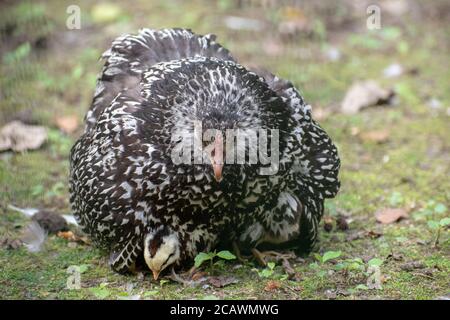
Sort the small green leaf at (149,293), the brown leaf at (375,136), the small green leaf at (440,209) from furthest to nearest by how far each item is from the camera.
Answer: the brown leaf at (375,136), the small green leaf at (440,209), the small green leaf at (149,293)

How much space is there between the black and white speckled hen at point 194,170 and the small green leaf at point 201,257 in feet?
0.18

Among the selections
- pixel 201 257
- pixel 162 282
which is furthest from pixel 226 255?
pixel 162 282

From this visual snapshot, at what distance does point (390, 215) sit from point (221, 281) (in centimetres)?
153

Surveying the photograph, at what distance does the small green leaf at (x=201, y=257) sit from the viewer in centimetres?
443

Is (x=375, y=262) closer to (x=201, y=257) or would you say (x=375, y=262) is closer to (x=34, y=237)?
(x=201, y=257)

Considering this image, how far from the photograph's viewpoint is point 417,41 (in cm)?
841

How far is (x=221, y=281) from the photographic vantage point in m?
4.41

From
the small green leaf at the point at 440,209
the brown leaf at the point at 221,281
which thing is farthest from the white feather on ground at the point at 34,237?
the small green leaf at the point at 440,209

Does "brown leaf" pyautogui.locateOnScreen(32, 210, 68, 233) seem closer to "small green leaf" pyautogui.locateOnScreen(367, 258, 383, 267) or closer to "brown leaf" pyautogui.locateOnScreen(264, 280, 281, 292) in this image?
"brown leaf" pyautogui.locateOnScreen(264, 280, 281, 292)

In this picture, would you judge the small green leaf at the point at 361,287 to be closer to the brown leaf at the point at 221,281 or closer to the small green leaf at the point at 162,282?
the brown leaf at the point at 221,281

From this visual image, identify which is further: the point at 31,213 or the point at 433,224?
the point at 31,213

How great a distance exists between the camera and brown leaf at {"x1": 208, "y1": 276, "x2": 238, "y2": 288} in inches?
172
